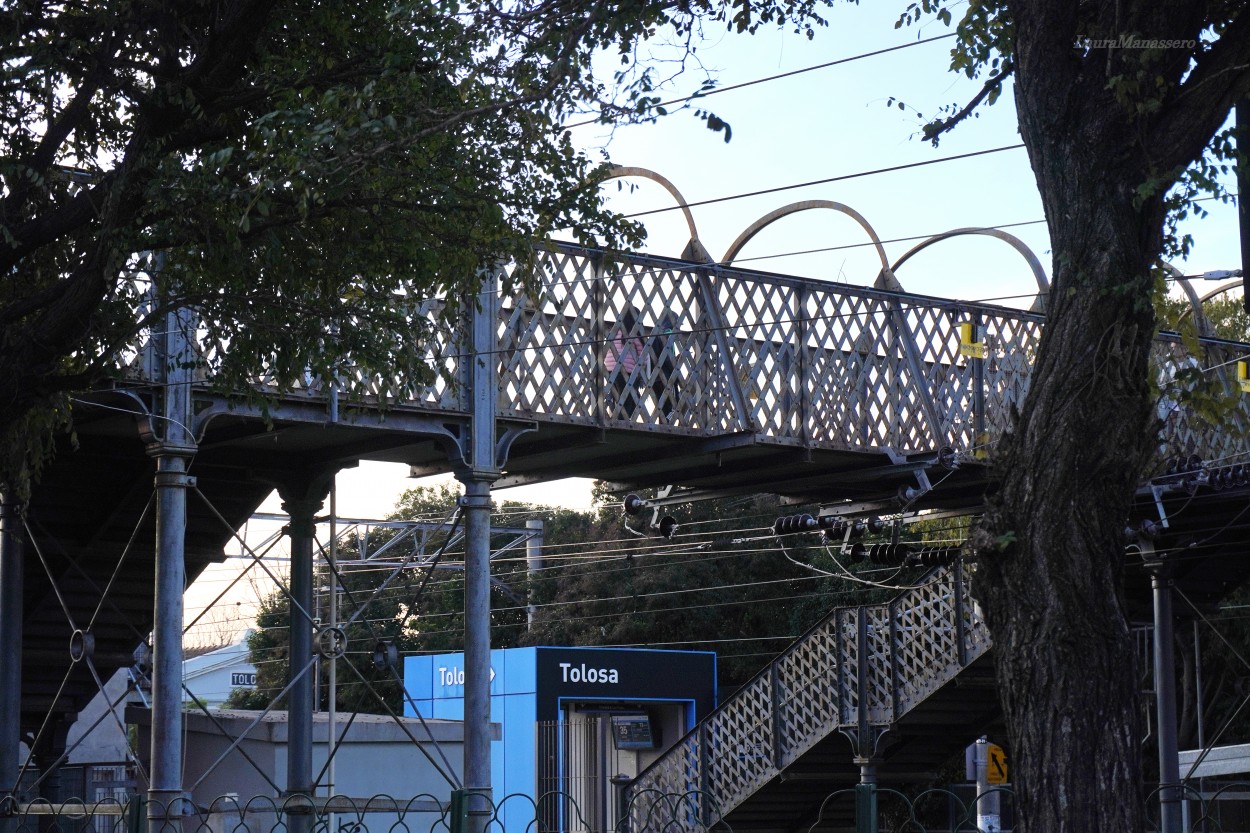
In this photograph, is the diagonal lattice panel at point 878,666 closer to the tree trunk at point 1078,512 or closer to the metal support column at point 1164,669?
the metal support column at point 1164,669

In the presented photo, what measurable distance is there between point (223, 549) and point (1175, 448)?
1040cm

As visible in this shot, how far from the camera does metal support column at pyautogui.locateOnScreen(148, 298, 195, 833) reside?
11898 mm

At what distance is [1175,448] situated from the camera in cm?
1755

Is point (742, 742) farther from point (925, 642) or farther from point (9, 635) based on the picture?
point (9, 635)

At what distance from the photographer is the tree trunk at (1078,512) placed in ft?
19.9

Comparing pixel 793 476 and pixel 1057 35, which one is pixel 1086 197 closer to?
pixel 1057 35

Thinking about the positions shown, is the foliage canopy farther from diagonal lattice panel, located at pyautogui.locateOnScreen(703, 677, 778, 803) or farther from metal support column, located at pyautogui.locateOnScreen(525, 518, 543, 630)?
metal support column, located at pyautogui.locateOnScreen(525, 518, 543, 630)

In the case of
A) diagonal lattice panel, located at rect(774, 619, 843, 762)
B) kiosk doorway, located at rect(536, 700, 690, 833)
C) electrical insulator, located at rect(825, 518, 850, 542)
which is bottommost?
kiosk doorway, located at rect(536, 700, 690, 833)

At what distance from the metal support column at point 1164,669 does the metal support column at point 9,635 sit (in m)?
11.8

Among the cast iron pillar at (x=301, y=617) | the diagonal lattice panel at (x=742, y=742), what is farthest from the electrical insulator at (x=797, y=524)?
the cast iron pillar at (x=301, y=617)

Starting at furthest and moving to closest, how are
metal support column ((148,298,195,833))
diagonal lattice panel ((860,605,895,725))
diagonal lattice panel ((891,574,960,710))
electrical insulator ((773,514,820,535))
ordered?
diagonal lattice panel ((860,605,895,725)) → diagonal lattice panel ((891,574,960,710)) → electrical insulator ((773,514,820,535)) → metal support column ((148,298,195,833))

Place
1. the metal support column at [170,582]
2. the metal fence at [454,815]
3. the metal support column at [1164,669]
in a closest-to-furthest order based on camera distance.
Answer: the metal fence at [454,815] → the metal support column at [170,582] → the metal support column at [1164,669]

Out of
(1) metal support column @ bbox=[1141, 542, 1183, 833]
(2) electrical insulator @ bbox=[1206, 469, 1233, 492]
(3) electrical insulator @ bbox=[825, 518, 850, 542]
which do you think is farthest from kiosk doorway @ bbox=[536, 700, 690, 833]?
(2) electrical insulator @ bbox=[1206, 469, 1233, 492]

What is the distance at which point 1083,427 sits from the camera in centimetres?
627
